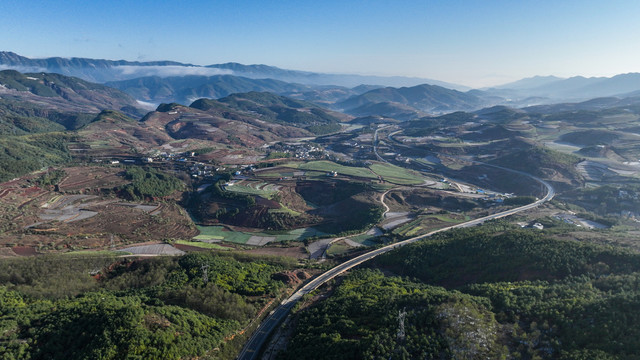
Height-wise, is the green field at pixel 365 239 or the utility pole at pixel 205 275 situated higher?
the utility pole at pixel 205 275

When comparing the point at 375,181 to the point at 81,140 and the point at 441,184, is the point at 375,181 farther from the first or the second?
the point at 81,140

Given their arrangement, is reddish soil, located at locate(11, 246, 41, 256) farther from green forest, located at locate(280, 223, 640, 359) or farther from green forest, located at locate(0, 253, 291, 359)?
green forest, located at locate(280, 223, 640, 359)

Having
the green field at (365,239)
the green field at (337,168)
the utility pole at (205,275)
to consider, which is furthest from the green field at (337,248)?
the green field at (337,168)

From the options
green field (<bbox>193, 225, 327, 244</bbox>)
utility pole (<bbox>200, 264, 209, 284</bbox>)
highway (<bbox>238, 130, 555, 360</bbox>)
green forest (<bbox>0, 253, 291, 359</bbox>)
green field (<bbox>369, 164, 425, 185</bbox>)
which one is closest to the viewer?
green forest (<bbox>0, 253, 291, 359</bbox>)

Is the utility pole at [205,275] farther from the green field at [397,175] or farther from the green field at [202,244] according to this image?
the green field at [397,175]

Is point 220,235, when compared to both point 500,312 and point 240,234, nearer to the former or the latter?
point 240,234

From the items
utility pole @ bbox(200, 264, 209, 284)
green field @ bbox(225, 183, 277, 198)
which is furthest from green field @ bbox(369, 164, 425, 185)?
utility pole @ bbox(200, 264, 209, 284)

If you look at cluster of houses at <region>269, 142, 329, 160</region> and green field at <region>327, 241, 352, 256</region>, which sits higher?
cluster of houses at <region>269, 142, 329, 160</region>

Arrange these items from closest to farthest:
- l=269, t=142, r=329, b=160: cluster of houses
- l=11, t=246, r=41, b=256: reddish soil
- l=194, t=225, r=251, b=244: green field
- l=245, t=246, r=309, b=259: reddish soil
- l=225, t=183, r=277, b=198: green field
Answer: l=11, t=246, r=41, b=256: reddish soil → l=245, t=246, r=309, b=259: reddish soil → l=194, t=225, r=251, b=244: green field → l=225, t=183, r=277, b=198: green field → l=269, t=142, r=329, b=160: cluster of houses
